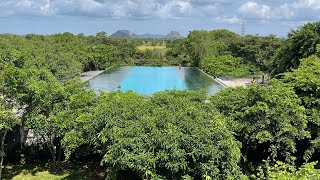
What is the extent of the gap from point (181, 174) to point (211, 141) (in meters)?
0.98

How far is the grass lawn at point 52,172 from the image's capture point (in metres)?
11.1

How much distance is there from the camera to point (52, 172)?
11.5 meters

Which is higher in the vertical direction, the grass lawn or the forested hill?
the forested hill

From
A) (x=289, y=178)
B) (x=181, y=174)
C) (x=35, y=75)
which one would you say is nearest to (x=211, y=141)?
(x=181, y=174)

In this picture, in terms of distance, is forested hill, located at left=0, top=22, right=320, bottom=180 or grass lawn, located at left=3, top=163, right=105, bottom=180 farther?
grass lawn, located at left=3, top=163, right=105, bottom=180

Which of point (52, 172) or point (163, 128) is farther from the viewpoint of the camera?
point (52, 172)

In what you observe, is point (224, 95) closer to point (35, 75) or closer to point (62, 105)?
point (62, 105)

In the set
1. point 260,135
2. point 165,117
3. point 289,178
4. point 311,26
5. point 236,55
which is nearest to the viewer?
point 289,178

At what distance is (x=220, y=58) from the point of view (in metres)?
42.8

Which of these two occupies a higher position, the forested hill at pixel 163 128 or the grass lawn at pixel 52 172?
the forested hill at pixel 163 128

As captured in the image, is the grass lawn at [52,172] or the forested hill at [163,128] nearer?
the forested hill at [163,128]

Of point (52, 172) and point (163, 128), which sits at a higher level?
point (163, 128)

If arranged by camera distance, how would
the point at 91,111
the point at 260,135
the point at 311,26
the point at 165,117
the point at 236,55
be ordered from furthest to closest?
the point at 236,55, the point at 311,26, the point at 91,111, the point at 260,135, the point at 165,117

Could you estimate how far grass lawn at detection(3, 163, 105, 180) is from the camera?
436 inches
